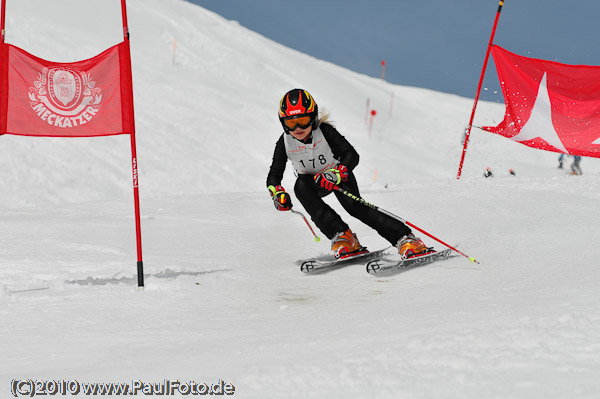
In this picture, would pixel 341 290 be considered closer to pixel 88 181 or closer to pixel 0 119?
pixel 0 119

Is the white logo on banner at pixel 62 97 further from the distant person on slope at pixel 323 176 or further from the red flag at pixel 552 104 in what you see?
the red flag at pixel 552 104

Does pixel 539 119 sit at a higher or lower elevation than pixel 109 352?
higher

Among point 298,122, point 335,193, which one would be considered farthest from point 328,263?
point 298,122

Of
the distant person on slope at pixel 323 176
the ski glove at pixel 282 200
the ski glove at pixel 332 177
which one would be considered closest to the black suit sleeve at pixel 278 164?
the distant person on slope at pixel 323 176

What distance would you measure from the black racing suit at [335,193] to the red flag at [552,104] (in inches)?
227

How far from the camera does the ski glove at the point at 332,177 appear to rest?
5.19 meters

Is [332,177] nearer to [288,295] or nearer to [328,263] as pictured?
[328,263]

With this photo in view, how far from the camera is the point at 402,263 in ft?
16.6

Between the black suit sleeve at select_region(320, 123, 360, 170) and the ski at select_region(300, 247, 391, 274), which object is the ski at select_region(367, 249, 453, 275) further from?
the black suit sleeve at select_region(320, 123, 360, 170)

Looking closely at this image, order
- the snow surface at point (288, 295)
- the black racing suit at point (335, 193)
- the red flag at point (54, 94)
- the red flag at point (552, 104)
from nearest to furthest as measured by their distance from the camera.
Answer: the snow surface at point (288, 295)
the red flag at point (54, 94)
the black racing suit at point (335, 193)
the red flag at point (552, 104)

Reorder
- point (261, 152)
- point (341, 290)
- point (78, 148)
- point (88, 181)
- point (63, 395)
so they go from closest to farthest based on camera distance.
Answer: point (63, 395) < point (341, 290) < point (88, 181) < point (78, 148) < point (261, 152)

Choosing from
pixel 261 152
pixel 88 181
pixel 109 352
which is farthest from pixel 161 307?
pixel 261 152

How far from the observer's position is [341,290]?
4520 mm

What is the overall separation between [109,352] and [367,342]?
1267 millimetres
